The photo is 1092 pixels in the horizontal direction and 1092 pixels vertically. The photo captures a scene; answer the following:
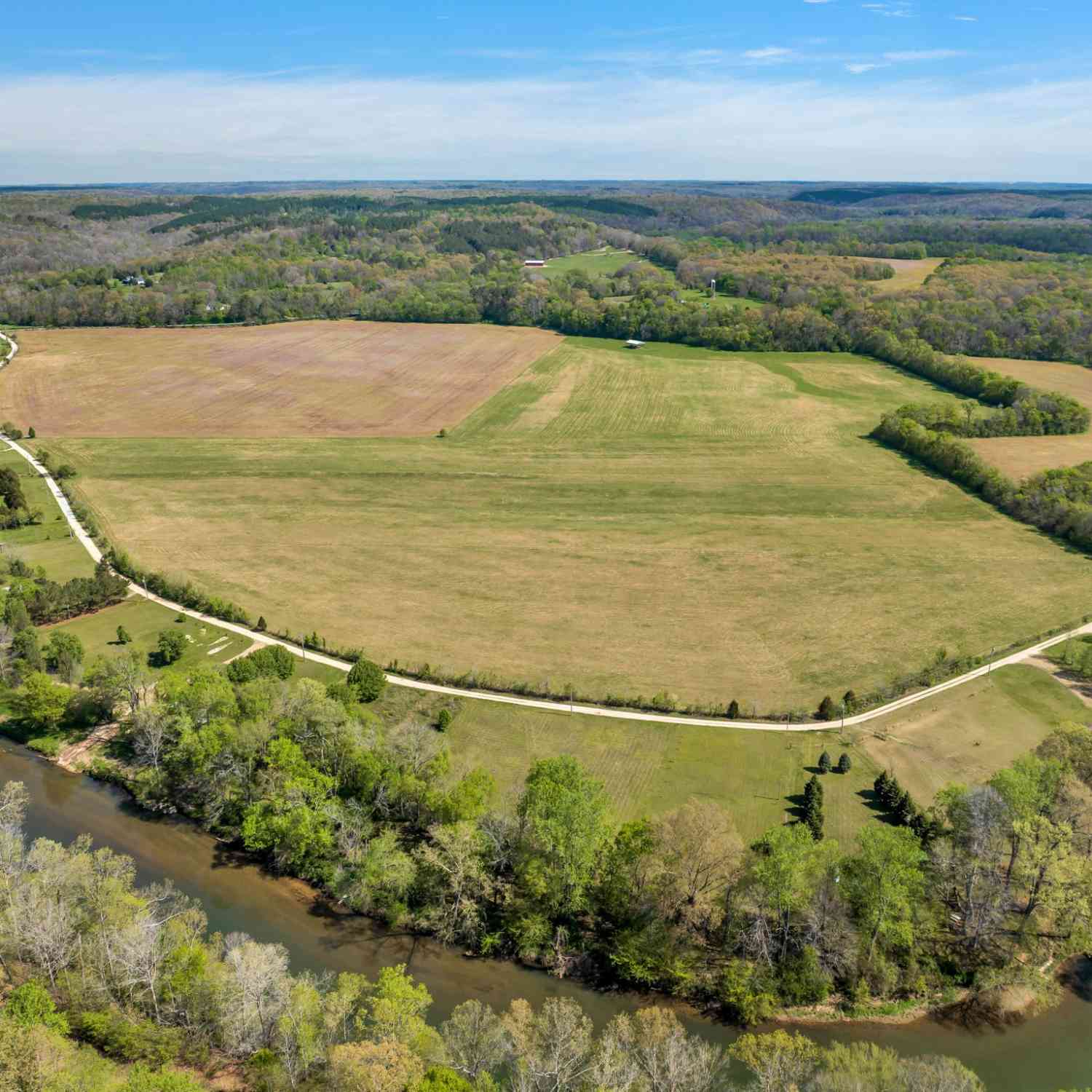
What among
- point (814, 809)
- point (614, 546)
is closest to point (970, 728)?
point (814, 809)

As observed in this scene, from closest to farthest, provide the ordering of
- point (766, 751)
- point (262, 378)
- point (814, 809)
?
point (814, 809) → point (766, 751) → point (262, 378)

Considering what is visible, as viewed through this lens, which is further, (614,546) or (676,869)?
(614,546)

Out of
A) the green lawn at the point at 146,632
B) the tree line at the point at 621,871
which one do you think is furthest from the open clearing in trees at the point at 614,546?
the tree line at the point at 621,871

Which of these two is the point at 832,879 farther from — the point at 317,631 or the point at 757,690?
the point at 317,631

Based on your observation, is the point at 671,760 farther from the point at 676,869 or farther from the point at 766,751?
the point at 676,869

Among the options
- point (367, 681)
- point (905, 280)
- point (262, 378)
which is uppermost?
point (905, 280)

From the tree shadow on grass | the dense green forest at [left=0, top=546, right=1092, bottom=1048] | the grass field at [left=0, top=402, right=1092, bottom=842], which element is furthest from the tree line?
the grass field at [left=0, top=402, right=1092, bottom=842]
